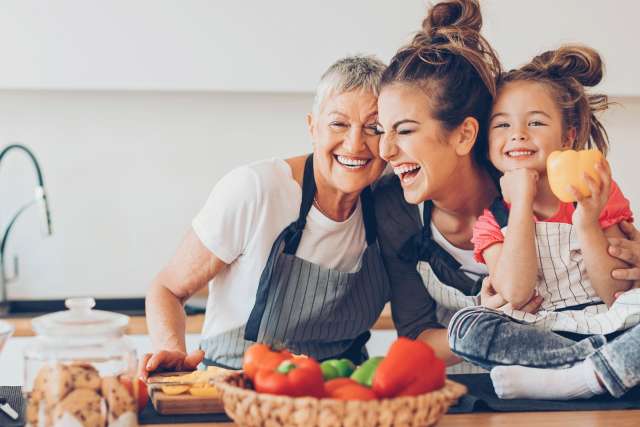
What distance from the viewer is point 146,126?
320cm

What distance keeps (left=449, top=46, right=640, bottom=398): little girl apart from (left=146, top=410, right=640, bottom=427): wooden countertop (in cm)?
7

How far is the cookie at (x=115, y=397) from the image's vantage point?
3.64 feet

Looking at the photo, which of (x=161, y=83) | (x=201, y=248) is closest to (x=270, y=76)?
(x=161, y=83)

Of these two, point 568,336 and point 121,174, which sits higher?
point 121,174

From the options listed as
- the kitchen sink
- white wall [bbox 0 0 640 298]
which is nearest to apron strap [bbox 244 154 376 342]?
white wall [bbox 0 0 640 298]

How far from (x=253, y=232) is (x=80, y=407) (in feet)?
3.19

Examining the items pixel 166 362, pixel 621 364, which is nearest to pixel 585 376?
pixel 621 364

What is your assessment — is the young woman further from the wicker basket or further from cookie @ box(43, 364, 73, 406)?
cookie @ box(43, 364, 73, 406)

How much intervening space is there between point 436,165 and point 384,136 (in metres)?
0.13

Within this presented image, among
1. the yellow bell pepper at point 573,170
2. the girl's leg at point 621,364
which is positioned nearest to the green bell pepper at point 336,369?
the girl's leg at point 621,364

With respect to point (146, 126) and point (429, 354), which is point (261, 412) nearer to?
point (429, 354)

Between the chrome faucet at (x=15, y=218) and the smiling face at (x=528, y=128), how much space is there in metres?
1.58

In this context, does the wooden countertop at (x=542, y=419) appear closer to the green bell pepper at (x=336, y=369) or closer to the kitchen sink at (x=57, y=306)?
the green bell pepper at (x=336, y=369)

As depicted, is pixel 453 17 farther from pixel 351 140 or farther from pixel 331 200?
pixel 331 200
